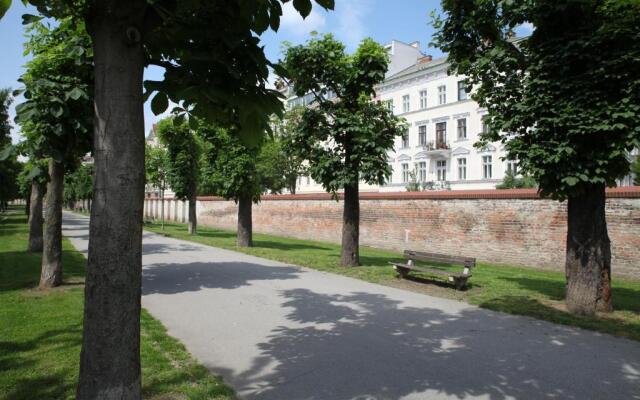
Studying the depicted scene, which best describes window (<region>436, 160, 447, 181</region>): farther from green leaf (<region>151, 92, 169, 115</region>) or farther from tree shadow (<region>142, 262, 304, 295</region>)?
green leaf (<region>151, 92, 169, 115</region>)

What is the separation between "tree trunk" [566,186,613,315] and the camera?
736 cm

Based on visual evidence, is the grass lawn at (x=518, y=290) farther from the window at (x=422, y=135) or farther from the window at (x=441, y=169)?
the window at (x=422, y=135)

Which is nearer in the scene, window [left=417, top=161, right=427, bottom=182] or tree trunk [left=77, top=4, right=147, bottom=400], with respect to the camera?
tree trunk [left=77, top=4, right=147, bottom=400]

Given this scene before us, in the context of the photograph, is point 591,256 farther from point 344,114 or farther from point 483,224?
point 483,224

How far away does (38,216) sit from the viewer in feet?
51.0

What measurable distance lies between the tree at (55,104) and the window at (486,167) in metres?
33.3

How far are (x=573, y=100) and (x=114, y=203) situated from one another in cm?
681

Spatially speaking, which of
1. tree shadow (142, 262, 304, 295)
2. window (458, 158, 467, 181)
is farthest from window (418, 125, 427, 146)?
tree shadow (142, 262, 304, 295)

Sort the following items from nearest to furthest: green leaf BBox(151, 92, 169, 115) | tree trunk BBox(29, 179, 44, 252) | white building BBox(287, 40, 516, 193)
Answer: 1. green leaf BBox(151, 92, 169, 115)
2. tree trunk BBox(29, 179, 44, 252)
3. white building BBox(287, 40, 516, 193)

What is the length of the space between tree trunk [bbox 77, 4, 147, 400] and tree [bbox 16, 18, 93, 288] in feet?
17.6

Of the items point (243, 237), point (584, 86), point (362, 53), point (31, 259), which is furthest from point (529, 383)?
point (243, 237)

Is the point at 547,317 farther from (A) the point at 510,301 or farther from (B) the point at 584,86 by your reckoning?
(B) the point at 584,86

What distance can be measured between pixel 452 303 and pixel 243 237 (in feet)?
39.2

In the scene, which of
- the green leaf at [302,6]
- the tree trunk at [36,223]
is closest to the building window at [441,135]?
the tree trunk at [36,223]
